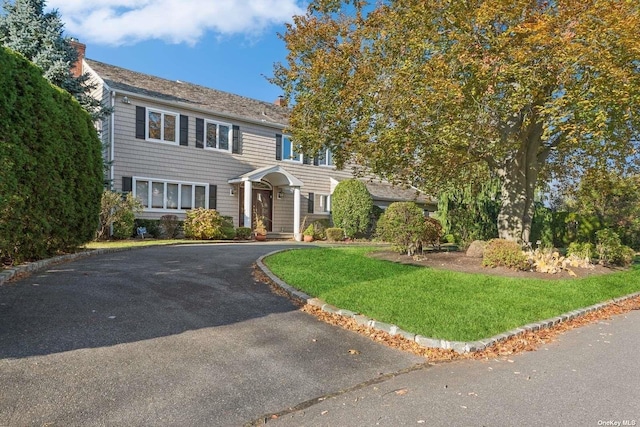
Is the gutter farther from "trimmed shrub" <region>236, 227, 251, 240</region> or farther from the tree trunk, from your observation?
the tree trunk

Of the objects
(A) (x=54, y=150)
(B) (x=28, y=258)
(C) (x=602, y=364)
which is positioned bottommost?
(C) (x=602, y=364)

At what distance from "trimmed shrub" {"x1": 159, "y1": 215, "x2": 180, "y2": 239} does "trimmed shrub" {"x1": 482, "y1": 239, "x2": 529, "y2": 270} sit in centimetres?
1267

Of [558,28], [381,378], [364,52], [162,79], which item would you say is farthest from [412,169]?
[162,79]

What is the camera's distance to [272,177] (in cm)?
2197

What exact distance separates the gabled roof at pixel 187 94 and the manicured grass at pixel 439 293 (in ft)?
38.6

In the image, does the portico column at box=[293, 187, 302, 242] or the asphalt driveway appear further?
the portico column at box=[293, 187, 302, 242]

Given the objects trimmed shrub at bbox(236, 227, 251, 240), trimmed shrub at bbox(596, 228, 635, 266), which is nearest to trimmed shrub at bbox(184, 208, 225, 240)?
trimmed shrub at bbox(236, 227, 251, 240)

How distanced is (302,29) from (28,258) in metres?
9.78

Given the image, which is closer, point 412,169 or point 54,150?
point 54,150

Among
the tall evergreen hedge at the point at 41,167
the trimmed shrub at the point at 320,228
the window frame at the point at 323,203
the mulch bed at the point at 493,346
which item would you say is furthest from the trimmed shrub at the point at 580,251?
the window frame at the point at 323,203

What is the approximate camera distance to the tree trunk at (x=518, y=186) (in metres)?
12.3

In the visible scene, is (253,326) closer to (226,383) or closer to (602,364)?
(226,383)

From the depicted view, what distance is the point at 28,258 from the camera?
8.59 meters

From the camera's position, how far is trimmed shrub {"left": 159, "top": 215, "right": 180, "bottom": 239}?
1772 cm
